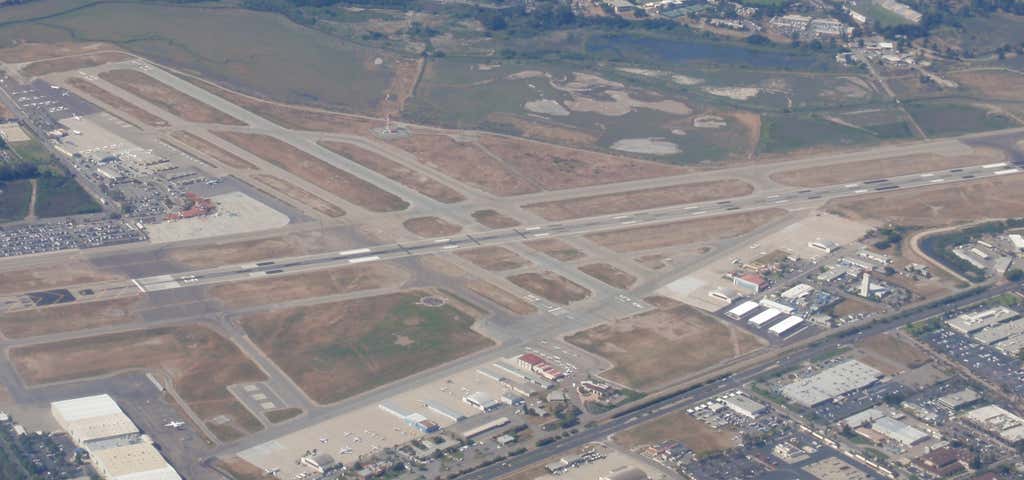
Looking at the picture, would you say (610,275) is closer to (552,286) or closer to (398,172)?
(552,286)

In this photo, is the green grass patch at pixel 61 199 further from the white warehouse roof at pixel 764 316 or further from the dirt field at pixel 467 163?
the white warehouse roof at pixel 764 316

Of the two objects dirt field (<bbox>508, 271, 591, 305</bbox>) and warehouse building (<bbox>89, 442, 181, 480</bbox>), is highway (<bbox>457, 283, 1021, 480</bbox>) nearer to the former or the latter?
dirt field (<bbox>508, 271, 591, 305</bbox>)

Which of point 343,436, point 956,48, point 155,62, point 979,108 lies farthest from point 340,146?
point 956,48

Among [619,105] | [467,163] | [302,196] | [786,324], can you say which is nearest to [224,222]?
[302,196]

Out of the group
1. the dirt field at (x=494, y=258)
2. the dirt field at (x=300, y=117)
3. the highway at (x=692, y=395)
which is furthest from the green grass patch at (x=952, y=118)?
the dirt field at (x=300, y=117)

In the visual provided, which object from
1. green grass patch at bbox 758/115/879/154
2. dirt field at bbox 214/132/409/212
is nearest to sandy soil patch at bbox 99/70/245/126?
dirt field at bbox 214/132/409/212

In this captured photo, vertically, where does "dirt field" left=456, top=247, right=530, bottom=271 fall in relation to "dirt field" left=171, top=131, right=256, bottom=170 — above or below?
above
